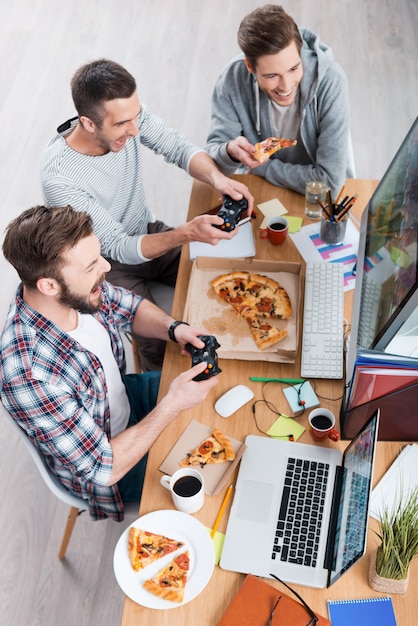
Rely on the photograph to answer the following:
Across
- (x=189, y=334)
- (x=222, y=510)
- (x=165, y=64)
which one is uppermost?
(x=165, y=64)

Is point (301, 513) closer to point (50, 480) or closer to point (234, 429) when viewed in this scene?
point (234, 429)

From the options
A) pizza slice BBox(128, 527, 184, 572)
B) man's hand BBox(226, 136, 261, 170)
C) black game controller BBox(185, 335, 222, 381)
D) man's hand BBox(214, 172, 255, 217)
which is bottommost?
pizza slice BBox(128, 527, 184, 572)

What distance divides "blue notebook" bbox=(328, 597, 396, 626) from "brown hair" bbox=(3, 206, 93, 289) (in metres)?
1.05

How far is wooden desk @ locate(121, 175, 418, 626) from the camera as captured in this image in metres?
1.45

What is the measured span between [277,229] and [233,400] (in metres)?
0.67

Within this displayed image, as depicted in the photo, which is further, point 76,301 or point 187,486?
point 76,301

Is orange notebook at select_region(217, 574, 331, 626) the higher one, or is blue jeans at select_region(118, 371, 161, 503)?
blue jeans at select_region(118, 371, 161, 503)

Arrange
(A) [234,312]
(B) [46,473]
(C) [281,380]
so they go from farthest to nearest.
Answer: (A) [234,312], (C) [281,380], (B) [46,473]

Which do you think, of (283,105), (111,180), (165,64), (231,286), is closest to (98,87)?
(111,180)

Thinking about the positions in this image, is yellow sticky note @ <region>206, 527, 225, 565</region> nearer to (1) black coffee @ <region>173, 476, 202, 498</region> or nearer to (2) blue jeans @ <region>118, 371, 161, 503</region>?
(1) black coffee @ <region>173, 476, 202, 498</region>

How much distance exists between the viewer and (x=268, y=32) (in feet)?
6.95

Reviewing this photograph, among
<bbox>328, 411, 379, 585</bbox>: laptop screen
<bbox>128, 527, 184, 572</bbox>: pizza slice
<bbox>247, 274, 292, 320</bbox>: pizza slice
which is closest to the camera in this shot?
<bbox>328, 411, 379, 585</bbox>: laptop screen

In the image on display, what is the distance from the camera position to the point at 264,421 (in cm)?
178

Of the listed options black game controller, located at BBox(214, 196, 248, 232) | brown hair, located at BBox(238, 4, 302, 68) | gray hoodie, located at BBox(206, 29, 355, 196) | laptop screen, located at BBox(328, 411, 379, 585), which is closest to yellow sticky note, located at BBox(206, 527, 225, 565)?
laptop screen, located at BBox(328, 411, 379, 585)
